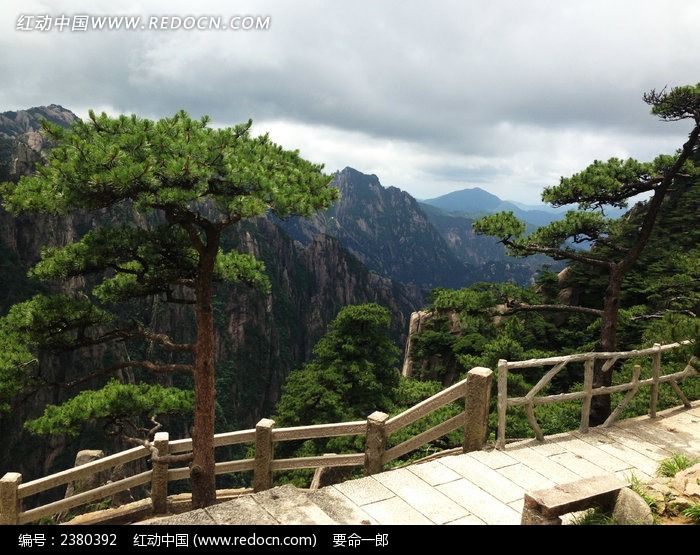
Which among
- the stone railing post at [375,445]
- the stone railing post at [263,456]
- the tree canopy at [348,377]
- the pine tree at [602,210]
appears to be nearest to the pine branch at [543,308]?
the pine tree at [602,210]

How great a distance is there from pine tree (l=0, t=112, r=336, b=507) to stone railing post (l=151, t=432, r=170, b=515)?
59 cm

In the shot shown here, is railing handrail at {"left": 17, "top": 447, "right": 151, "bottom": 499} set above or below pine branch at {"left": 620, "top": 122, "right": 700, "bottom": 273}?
below

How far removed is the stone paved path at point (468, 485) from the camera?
5273mm

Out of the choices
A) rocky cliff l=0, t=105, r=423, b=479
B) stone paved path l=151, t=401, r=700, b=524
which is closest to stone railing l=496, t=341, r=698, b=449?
stone paved path l=151, t=401, r=700, b=524

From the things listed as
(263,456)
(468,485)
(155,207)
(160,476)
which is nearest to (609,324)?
(468,485)

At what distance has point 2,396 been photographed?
336 inches

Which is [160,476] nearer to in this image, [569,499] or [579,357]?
[569,499]

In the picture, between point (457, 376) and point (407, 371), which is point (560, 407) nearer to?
point (457, 376)

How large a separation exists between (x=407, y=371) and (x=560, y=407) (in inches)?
889

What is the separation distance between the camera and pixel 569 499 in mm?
4328

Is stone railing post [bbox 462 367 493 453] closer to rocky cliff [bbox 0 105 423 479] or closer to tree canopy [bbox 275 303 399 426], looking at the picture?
rocky cliff [bbox 0 105 423 479]

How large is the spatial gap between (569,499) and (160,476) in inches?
278

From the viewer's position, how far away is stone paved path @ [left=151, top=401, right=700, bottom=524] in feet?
17.3
